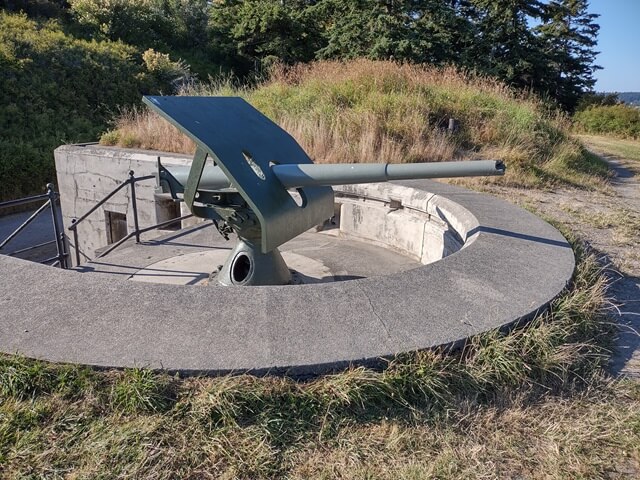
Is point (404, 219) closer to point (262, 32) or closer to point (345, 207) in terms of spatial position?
point (345, 207)

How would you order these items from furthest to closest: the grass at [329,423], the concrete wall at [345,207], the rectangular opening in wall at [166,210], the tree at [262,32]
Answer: the tree at [262,32], the rectangular opening in wall at [166,210], the concrete wall at [345,207], the grass at [329,423]

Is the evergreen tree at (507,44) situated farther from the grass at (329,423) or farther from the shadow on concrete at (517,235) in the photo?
the grass at (329,423)

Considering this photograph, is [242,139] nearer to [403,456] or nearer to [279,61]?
[403,456]

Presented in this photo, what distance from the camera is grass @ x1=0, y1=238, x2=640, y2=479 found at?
183 centimetres

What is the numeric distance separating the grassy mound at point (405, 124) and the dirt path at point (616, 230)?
55cm

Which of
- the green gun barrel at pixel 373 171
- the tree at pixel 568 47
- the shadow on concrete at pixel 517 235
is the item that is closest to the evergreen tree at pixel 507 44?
the tree at pixel 568 47

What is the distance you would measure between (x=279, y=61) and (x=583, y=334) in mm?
20800

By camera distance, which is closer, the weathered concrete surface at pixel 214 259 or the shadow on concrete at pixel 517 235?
the shadow on concrete at pixel 517 235

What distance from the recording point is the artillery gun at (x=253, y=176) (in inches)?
116

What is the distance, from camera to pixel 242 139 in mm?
3275

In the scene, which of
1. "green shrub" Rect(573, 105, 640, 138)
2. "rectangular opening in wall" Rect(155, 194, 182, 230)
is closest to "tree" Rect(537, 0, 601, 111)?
"green shrub" Rect(573, 105, 640, 138)

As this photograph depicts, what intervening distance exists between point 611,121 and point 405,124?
56.7ft

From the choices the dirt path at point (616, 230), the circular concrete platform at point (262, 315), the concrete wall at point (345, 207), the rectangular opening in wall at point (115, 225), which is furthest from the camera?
the rectangular opening in wall at point (115, 225)

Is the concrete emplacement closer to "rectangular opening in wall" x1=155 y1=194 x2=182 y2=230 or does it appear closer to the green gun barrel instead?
the green gun barrel
